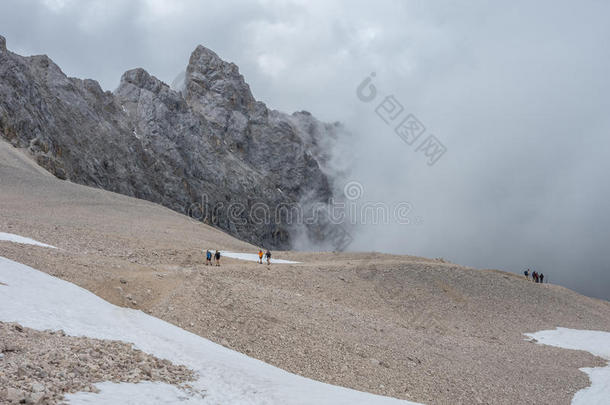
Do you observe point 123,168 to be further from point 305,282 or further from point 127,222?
point 305,282

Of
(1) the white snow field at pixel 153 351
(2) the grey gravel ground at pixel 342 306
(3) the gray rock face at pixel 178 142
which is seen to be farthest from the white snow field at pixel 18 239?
(3) the gray rock face at pixel 178 142

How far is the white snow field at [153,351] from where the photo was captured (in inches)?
310

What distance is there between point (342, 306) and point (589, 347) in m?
14.5

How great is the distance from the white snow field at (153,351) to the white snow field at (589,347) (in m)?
9.71

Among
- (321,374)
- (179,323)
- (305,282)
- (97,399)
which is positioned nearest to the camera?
(97,399)

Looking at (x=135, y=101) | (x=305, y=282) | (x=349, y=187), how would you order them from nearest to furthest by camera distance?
(x=305, y=282) < (x=135, y=101) < (x=349, y=187)

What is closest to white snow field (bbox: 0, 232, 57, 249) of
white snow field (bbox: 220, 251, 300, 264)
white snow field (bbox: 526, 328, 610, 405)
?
white snow field (bbox: 220, 251, 300, 264)

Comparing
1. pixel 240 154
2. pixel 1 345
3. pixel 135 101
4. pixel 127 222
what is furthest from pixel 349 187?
pixel 1 345

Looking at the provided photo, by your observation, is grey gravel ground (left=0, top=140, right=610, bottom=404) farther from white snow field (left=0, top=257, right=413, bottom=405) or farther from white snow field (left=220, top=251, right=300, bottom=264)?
white snow field (left=220, top=251, right=300, bottom=264)

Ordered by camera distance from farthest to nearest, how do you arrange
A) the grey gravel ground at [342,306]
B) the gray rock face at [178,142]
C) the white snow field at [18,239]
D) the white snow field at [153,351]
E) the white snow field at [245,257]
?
1. the gray rock face at [178,142]
2. the white snow field at [245,257]
3. the white snow field at [18,239]
4. the grey gravel ground at [342,306]
5. the white snow field at [153,351]

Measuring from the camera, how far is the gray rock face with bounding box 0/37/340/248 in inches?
2564

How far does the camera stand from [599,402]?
15250mm

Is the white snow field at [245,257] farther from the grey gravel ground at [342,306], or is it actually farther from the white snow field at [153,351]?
the white snow field at [153,351]

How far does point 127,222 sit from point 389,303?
814 inches
